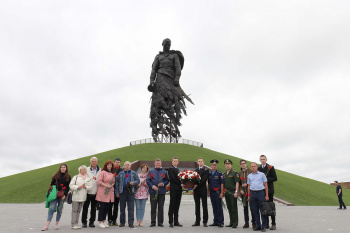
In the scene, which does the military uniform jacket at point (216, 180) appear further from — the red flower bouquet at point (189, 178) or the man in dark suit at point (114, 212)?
the man in dark suit at point (114, 212)

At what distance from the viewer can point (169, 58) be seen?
35.6 m

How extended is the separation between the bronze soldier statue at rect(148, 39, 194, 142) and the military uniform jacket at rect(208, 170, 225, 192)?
26.0 meters

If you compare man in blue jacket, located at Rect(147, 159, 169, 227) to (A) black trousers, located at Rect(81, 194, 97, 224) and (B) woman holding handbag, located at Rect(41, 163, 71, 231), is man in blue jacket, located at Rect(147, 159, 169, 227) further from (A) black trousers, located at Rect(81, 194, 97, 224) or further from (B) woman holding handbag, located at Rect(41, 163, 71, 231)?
(B) woman holding handbag, located at Rect(41, 163, 71, 231)

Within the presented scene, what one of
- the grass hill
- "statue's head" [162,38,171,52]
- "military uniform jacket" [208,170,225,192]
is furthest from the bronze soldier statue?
"military uniform jacket" [208,170,225,192]

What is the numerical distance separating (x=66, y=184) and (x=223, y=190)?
4965 millimetres

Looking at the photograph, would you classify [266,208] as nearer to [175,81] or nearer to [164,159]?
[164,159]

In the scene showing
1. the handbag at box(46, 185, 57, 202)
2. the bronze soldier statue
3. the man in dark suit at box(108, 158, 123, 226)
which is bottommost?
the man in dark suit at box(108, 158, 123, 226)

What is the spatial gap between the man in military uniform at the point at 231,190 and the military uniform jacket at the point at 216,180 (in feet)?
0.64

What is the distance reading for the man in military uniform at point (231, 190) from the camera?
911 cm

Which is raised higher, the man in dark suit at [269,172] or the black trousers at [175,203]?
the man in dark suit at [269,172]

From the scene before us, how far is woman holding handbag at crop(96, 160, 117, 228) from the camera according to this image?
8797 mm

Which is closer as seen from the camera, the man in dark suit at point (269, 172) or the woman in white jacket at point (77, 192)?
the woman in white jacket at point (77, 192)

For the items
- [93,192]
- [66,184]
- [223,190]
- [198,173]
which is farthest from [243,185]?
[66,184]

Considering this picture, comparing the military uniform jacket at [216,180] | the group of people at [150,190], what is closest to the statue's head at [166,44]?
the group of people at [150,190]
